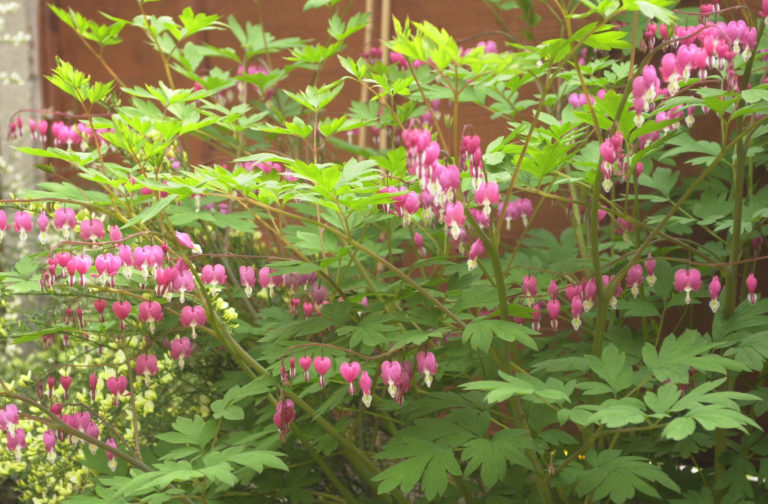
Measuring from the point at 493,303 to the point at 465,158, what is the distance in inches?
18.9

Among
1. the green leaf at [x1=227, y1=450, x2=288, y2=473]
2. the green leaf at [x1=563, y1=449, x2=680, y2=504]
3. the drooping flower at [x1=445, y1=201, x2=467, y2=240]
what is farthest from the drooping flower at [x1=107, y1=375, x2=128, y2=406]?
the green leaf at [x1=563, y1=449, x2=680, y2=504]

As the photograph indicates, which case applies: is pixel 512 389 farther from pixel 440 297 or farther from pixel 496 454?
pixel 440 297

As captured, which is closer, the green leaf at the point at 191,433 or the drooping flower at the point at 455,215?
the drooping flower at the point at 455,215

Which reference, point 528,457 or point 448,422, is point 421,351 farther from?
point 528,457

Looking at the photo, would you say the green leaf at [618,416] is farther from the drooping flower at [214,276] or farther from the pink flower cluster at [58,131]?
the pink flower cluster at [58,131]

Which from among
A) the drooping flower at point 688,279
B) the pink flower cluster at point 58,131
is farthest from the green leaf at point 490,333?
the pink flower cluster at point 58,131

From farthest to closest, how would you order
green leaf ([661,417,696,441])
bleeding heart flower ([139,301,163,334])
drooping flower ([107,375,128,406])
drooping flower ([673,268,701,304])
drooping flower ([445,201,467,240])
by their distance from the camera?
drooping flower ([107,375,128,406]) → drooping flower ([673,268,701,304]) → bleeding heart flower ([139,301,163,334]) → drooping flower ([445,201,467,240]) → green leaf ([661,417,696,441])

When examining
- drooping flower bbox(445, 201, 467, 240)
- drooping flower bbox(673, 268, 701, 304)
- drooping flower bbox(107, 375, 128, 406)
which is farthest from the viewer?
drooping flower bbox(107, 375, 128, 406)

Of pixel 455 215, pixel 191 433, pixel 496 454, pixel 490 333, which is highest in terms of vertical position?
pixel 455 215

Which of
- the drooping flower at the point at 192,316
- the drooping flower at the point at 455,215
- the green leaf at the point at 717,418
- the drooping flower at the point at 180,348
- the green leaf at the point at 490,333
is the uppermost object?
the drooping flower at the point at 455,215

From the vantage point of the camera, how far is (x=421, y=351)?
6.89 feet

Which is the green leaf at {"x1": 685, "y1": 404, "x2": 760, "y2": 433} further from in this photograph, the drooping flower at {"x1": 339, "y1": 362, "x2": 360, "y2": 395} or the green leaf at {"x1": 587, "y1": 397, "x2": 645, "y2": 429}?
the drooping flower at {"x1": 339, "y1": 362, "x2": 360, "y2": 395}

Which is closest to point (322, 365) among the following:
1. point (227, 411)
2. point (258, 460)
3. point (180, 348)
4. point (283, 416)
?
point (283, 416)

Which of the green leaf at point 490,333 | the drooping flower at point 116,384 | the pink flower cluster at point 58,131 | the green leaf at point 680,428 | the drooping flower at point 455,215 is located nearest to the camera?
the green leaf at point 680,428
